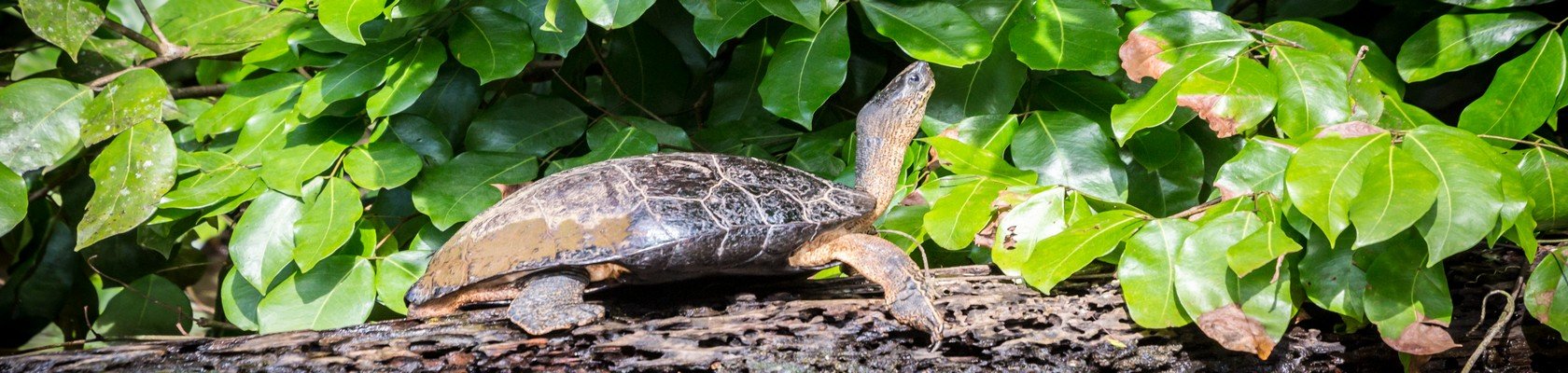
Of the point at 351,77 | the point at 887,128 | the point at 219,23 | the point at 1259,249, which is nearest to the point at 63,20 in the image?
the point at 219,23

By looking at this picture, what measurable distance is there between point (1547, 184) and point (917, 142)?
970 millimetres

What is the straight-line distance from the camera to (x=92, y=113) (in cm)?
169

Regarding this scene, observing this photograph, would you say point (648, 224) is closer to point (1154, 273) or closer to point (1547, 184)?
point (1154, 273)

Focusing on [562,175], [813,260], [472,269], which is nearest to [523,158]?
[562,175]

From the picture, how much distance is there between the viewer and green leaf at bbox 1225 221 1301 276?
1125 millimetres

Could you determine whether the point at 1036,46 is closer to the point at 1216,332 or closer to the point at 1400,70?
the point at 1216,332

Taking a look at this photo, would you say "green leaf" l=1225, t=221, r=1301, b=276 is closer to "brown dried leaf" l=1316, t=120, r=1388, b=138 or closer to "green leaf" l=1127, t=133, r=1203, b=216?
"brown dried leaf" l=1316, t=120, r=1388, b=138

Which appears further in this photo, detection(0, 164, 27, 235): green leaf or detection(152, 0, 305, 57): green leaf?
detection(152, 0, 305, 57): green leaf

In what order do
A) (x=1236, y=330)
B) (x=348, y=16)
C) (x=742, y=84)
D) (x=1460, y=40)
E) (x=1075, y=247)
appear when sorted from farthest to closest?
1. (x=742, y=84)
2. (x=1460, y=40)
3. (x=348, y=16)
4. (x=1075, y=247)
5. (x=1236, y=330)

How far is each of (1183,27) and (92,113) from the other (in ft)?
6.37

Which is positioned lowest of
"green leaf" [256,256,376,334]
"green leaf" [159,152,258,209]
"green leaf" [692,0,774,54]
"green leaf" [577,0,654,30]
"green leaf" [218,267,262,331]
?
"green leaf" [218,267,262,331]

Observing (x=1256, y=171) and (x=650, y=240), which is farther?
(x=1256, y=171)

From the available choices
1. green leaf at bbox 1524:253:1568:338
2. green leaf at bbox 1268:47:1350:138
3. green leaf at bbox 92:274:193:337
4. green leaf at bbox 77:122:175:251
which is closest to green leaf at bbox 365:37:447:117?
green leaf at bbox 77:122:175:251

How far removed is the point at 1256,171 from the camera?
4.41ft
